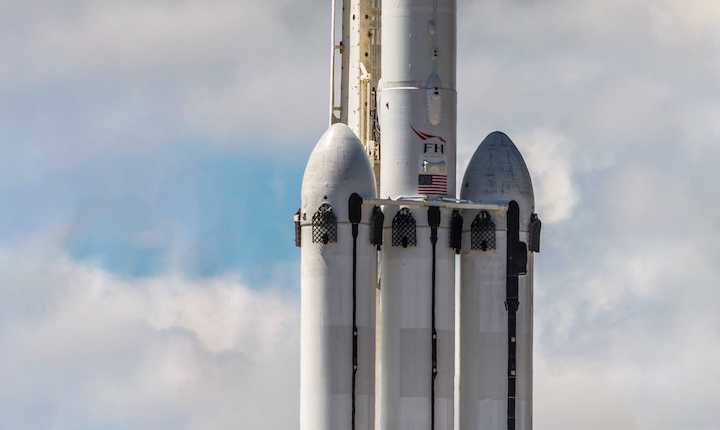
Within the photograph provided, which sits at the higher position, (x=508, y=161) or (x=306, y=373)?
(x=508, y=161)

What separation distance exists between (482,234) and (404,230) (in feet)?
8.84

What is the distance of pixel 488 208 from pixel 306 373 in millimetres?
8119

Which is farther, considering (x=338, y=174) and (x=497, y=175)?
(x=497, y=175)

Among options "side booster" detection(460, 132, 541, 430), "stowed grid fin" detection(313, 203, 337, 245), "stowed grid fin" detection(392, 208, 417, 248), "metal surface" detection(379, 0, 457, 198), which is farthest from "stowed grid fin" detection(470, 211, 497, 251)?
"stowed grid fin" detection(313, 203, 337, 245)

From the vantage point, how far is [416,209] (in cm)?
9288

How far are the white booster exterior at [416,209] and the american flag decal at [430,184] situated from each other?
3 cm

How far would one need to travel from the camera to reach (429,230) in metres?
92.9

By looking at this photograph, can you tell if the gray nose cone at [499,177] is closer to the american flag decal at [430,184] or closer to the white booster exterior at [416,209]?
the white booster exterior at [416,209]

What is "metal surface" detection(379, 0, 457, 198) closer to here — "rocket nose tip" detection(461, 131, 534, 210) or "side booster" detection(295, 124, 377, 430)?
"rocket nose tip" detection(461, 131, 534, 210)

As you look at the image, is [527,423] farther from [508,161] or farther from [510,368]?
[508,161]

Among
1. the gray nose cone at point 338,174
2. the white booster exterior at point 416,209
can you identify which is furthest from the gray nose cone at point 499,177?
the gray nose cone at point 338,174

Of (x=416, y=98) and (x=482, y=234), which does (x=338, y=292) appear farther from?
(x=416, y=98)

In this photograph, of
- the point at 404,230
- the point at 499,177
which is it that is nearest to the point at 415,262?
the point at 404,230

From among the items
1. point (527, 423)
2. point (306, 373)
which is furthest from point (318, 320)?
point (527, 423)
